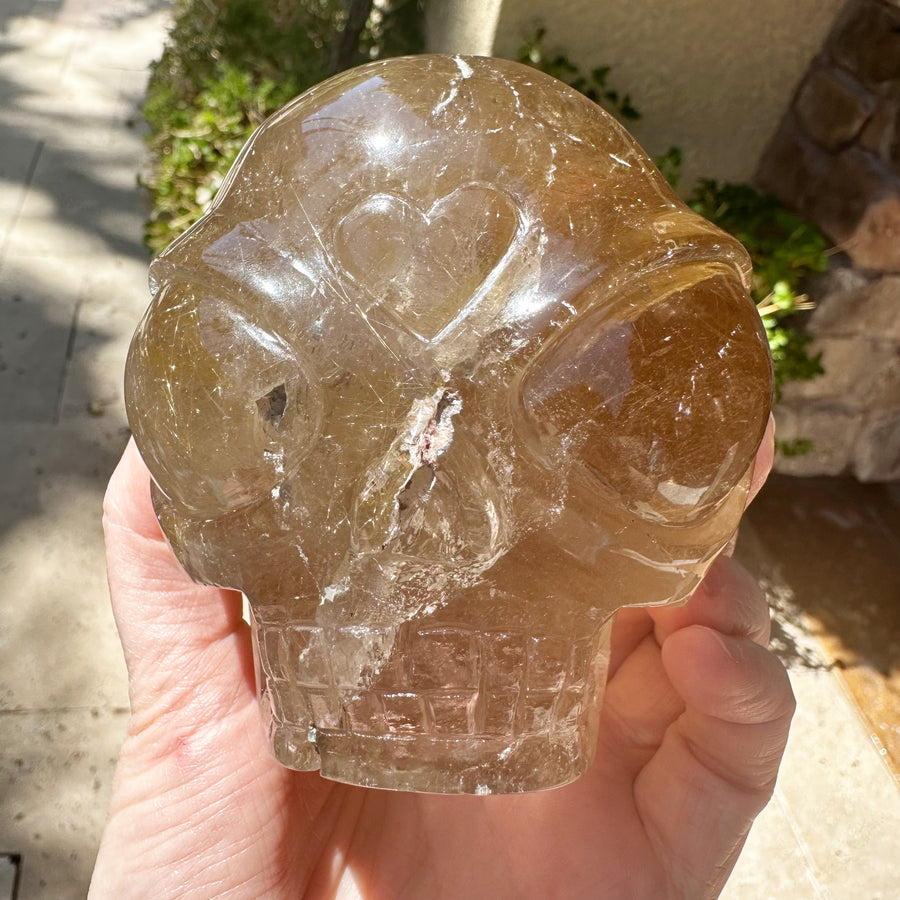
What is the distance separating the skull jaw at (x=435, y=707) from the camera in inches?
47.8

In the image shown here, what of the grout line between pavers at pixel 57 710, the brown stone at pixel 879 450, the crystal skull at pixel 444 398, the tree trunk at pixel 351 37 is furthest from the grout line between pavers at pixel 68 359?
the brown stone at pixel 879 450

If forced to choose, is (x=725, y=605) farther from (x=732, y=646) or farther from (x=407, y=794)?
(x=407, y=794)

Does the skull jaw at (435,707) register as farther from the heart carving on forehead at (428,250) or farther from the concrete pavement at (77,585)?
the concrete pavement at (77,585)

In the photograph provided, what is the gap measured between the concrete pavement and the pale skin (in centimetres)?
117

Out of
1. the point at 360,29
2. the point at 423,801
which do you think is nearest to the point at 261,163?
the point at 423,801

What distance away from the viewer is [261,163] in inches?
48.4

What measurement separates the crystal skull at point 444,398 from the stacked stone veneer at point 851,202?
7.25 feet

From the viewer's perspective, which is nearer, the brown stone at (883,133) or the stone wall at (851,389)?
the brown stone at (883,133)

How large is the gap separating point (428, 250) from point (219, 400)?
12.0 inches

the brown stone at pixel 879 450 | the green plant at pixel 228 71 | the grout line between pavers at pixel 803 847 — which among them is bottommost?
the grout line between pavers at pixel 803 847

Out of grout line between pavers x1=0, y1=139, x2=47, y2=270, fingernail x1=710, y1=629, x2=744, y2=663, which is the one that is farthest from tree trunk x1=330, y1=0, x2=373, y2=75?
fingernail x1=710, y1=629, x2=744, y2=663

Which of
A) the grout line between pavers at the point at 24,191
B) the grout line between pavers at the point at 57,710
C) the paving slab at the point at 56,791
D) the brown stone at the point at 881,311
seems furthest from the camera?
the grout line between pavers at the point at 24,191

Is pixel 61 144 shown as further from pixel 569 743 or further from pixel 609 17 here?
pixel 569 743

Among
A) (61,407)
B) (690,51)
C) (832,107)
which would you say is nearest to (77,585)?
(61,407)
